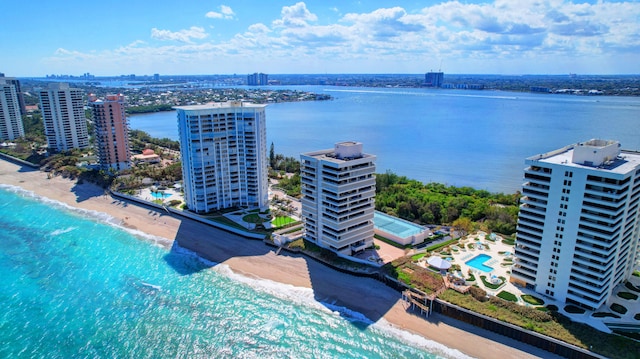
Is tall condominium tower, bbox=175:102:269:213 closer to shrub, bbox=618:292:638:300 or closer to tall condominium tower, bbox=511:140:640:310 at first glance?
tall condominium tower, bbox=511:140:640:310

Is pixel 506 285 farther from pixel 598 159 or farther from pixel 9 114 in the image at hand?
pixel 9 114

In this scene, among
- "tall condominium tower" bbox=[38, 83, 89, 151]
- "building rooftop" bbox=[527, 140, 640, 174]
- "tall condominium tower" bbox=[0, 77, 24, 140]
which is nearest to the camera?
"building rooftop" bbox=[527, 140, 640, 174]

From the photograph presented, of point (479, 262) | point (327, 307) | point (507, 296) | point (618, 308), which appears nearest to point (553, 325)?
point (507, 296)

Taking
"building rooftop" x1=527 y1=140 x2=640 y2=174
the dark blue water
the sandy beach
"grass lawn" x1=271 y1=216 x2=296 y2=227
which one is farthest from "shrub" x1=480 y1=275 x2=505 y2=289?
the dark blue water

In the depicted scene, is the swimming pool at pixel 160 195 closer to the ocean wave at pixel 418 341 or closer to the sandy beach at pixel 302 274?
the sandy beach at pixel 302 274

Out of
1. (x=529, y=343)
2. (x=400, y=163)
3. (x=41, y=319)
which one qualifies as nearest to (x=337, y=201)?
(x=529, y=343)

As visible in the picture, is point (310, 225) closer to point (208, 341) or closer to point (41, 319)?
point (208, 341)
